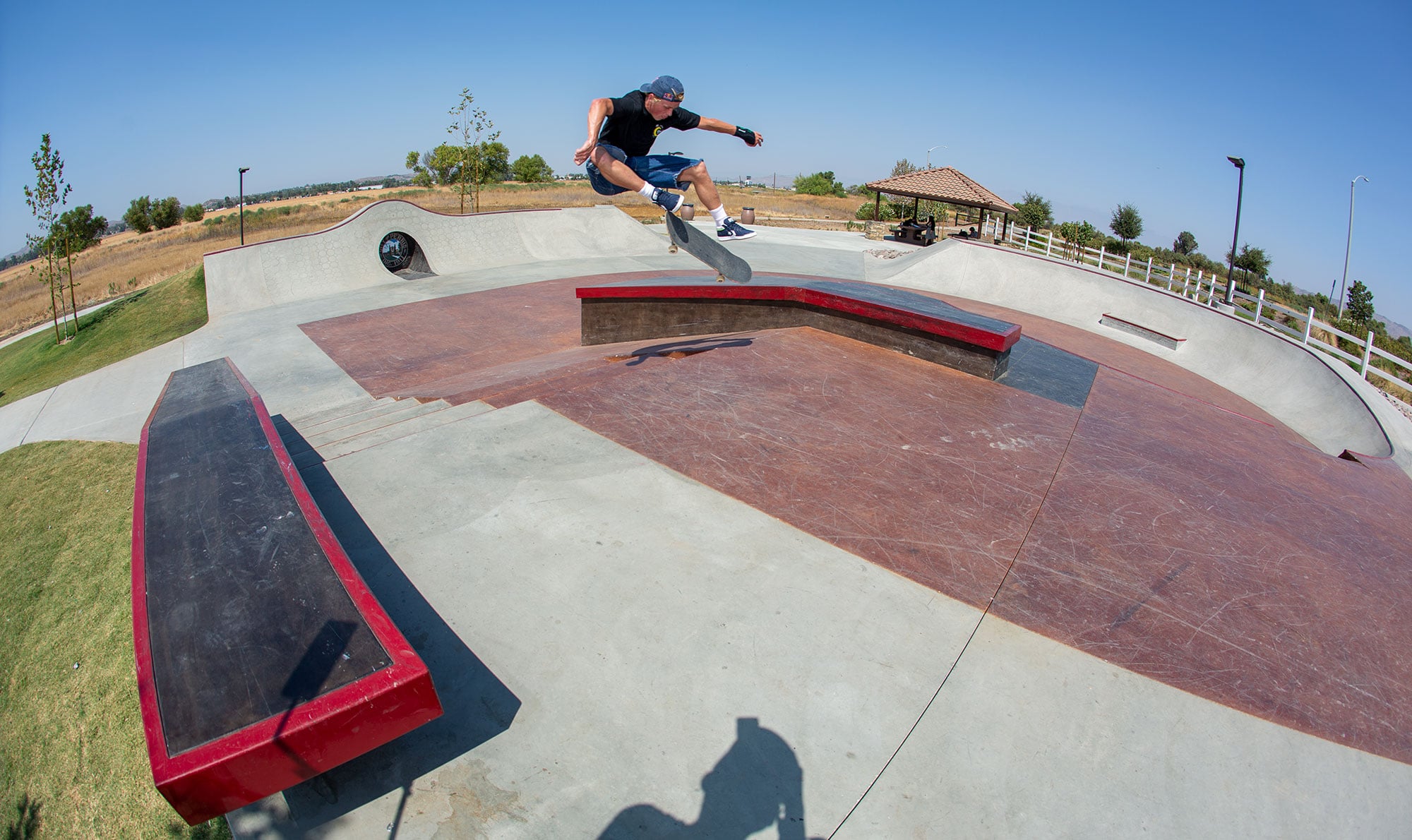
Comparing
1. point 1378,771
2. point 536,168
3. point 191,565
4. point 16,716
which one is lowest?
point 16,716

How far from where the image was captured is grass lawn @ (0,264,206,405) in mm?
13297

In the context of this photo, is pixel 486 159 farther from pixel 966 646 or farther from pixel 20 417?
pixel 966 646

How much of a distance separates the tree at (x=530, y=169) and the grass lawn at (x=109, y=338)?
5443cm

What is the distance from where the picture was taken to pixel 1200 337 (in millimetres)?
14133

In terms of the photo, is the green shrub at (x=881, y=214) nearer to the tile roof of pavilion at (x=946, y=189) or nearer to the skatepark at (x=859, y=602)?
the tile roof of pavilion at (x=946, y=189)

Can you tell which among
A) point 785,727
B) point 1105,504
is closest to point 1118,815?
point 785,727

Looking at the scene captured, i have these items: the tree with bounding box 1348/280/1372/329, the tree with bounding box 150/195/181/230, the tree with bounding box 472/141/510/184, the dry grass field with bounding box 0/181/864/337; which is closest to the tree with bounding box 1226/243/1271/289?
the tree with bounding box 1348/280/1372/329

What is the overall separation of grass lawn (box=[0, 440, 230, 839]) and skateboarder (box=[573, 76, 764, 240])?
5.35 metres

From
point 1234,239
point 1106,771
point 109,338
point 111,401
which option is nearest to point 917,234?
point 1234,239

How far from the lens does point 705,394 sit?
Answer: 7.04 meters

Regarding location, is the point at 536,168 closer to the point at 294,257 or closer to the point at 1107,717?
the point at 294,257

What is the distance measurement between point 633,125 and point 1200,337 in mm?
13464

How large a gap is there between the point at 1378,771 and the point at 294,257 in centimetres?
1940

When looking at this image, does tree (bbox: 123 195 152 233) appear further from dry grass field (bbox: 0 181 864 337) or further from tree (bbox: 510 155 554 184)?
tree (bbox: 510 155 554 184)
